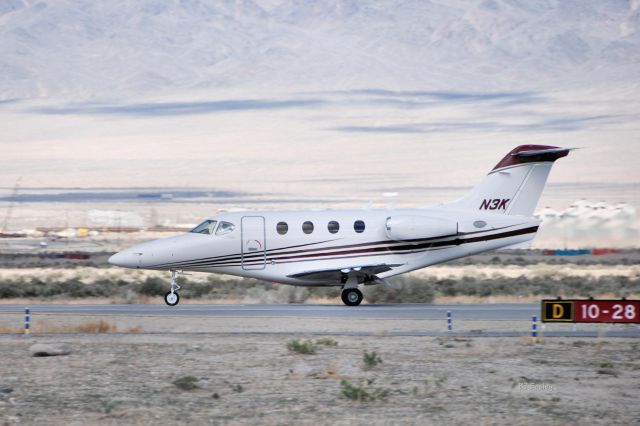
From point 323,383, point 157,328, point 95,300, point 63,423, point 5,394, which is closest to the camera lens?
point 63,423

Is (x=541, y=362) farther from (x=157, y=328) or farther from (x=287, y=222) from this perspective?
(x=287, y=222)

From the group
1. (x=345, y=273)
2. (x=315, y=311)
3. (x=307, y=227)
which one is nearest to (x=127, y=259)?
(x=307, y=227)

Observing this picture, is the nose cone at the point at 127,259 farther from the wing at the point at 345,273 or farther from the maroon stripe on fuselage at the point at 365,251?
the wing at the point at 345,273

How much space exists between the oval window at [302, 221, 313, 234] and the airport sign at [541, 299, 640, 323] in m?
11.5

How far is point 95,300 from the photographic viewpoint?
114 feet

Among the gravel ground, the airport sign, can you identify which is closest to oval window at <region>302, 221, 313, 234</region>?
the gravel ground

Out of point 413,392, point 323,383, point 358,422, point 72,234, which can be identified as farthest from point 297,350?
point 72,234

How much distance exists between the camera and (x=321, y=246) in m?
30.4

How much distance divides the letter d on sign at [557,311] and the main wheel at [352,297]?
10772 mm

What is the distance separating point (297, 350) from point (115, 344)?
3.92 m

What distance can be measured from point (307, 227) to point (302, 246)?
601 millimetres

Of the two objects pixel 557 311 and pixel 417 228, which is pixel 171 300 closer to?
pixel 417 228

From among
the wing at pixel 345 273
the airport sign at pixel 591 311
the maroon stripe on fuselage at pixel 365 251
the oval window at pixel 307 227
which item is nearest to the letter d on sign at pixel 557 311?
the airport sign at pixel 591 311

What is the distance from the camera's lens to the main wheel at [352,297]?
30234mm
